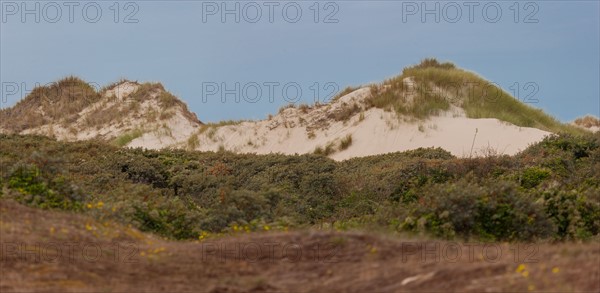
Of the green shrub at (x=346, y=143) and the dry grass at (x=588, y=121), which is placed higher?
the dry grass at (x=588, y=121)

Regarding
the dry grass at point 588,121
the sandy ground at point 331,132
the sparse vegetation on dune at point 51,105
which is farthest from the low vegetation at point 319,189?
the sparse vegetation on dune at point 51,105

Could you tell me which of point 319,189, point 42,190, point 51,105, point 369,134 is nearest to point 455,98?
point 369,134

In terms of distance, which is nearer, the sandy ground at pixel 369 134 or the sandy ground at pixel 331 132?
the sandy ground at pixel 369 134

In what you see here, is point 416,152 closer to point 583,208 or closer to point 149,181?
point 149,181

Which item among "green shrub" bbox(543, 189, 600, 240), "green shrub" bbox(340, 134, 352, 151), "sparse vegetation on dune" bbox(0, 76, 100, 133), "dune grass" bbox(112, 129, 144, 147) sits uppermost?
"sparse vegetation on dune" bbox(0, 76, 100, 133)

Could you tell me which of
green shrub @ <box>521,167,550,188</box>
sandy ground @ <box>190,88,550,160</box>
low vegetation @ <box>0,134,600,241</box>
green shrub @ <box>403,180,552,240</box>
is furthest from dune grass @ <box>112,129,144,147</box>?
green shrub @ <box>403,180,552,240</box>

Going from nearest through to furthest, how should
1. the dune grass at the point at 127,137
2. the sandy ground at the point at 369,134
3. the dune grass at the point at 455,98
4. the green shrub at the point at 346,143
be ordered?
the sandy ground at the point at 369,134, the green shrub at the point at 346,143, the dune grass at the point at 455,98, the dune grass at the point at 127,137

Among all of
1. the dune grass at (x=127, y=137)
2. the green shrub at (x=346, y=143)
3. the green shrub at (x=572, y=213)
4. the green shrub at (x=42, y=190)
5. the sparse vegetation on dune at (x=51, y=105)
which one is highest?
the sparse vegetation on dune at (x=51, y=105)

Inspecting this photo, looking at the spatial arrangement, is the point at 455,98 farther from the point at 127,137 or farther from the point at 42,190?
the point at 42,190

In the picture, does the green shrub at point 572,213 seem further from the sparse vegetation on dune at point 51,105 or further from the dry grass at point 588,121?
the sparse vegetation on dune at point 51,105

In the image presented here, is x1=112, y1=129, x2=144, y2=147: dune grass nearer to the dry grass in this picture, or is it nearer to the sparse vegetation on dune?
the sparse vegetation on dune

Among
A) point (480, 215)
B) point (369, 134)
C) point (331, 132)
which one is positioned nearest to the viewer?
point (480, 215)

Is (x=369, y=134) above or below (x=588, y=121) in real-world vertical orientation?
below

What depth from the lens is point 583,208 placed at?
646 inches
